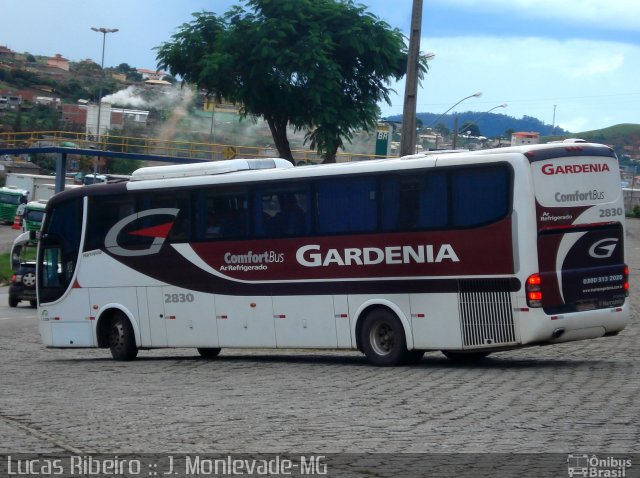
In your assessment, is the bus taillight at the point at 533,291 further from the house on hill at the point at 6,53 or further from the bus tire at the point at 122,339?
the house on hill at the point at 6,53

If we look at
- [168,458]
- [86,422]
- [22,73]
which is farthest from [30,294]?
[22,73]

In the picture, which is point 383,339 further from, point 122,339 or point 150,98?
point 150,98

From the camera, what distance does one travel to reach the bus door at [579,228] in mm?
15516

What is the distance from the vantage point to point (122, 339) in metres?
20.7

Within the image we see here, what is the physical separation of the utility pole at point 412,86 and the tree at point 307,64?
14054 mm

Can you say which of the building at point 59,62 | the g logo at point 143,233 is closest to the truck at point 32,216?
the g logo at point 143,233

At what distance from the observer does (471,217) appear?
627 inches

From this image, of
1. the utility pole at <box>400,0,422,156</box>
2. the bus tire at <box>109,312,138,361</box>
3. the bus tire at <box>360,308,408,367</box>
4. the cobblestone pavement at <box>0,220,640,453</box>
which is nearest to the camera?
the cobblestone pavement at <box>0,220,640,453</box>

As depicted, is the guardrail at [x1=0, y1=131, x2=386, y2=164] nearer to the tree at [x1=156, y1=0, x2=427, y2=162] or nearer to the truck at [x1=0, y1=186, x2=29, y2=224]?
the tree at [x1=156, y1=0, x2=427, y2=162]

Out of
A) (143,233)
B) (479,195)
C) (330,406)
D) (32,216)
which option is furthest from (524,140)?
(330,406)

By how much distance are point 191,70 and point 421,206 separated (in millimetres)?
29151

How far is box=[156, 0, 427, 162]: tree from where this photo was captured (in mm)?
39656

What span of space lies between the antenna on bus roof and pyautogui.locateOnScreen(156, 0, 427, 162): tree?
1920 cm

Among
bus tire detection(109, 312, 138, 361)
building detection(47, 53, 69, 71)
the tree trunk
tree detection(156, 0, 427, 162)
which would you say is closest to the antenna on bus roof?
bus tire detection(109, 312, 138, 361)
